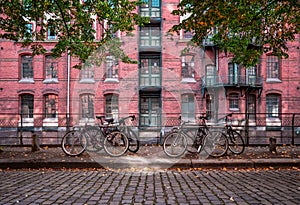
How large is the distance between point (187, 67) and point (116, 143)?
1541cm

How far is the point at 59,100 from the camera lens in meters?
22.1

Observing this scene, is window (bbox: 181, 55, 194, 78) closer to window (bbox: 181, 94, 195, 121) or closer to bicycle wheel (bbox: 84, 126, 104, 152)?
window (bbox: 181, 94, 195, 121)

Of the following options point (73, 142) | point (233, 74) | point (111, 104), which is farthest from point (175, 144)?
point (233, 74)

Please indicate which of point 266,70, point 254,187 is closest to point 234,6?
point 254,187

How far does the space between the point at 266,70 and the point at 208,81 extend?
5.37 metres

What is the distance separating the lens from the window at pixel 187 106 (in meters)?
17.2

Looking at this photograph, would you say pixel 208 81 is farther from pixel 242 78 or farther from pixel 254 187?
pixel 254 187

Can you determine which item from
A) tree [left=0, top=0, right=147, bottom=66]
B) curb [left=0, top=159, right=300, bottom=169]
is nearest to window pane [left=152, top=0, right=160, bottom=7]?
tree [left=0, top=0, right=147, bottom=66]

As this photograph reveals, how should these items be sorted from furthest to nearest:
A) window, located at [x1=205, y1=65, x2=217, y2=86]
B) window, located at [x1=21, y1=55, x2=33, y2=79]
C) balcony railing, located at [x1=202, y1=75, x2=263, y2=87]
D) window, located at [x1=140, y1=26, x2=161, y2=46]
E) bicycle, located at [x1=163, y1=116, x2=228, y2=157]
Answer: window, located at [x1=21, y1=55, x2=33, y2=79] < window, located at [x1=140, y1=26, x2=161, y2=46] < window, located at [x1=205, y1=65, x2=217, y2=86] < balcony railing, located at [x1=202, y1=75, x2=263, y2=87] < bicycle, located at [x1=163, y1=116, x2=228, y2=157]

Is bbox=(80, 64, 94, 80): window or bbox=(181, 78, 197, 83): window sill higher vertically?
bbox=(80, 64, 94, 80): window

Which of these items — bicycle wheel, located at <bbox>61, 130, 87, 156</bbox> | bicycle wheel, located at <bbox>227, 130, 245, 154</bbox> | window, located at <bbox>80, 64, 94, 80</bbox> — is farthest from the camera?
window, located at <bbox>80, 64, 94, 80</bbox>

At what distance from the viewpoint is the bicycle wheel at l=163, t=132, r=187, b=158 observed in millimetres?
7926

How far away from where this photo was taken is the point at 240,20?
8.18m

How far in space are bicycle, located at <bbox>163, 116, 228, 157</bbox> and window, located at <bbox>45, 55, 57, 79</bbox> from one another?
17.0 m
